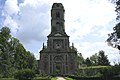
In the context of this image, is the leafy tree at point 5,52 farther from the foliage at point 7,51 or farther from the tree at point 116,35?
the tree at point 116,35

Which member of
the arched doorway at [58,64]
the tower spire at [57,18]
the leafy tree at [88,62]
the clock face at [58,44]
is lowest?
the arched doorway at [58,64]

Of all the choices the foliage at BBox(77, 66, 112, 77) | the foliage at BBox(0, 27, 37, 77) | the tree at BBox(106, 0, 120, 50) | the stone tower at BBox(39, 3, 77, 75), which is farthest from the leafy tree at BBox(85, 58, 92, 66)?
the tree at BBox(106, 0, 120, 50)

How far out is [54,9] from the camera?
78.7 metres

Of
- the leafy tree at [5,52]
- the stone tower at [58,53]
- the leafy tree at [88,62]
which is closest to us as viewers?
the leafy tree at [5,52]

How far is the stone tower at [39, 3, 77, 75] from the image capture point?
74875 mm

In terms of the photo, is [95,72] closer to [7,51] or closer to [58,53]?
[7,51]

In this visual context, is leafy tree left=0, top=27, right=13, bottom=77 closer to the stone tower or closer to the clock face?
the stone tower

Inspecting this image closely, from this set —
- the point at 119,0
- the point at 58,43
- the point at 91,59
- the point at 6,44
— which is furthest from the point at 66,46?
the point at 119,0

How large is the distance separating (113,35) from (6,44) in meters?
33.0

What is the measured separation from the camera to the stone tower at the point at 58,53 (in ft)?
246

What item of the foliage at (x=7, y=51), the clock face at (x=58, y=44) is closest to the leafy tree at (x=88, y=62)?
the clock face at (x=58, y=44)

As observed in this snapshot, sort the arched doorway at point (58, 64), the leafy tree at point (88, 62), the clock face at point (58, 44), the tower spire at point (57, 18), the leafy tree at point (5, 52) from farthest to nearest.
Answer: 1. the leafy tree at point (88, 62)
2. the tower spire at point (57, 18)
3. the clock face at point (58, 44)
4. the arched doorway at point (58, 64)
5. the leafy tree at point (5, 52)

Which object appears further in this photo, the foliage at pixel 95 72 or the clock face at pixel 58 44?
the clock face at pixel 58 44

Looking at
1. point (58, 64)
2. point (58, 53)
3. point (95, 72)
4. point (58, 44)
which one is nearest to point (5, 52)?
point (95, 72)
